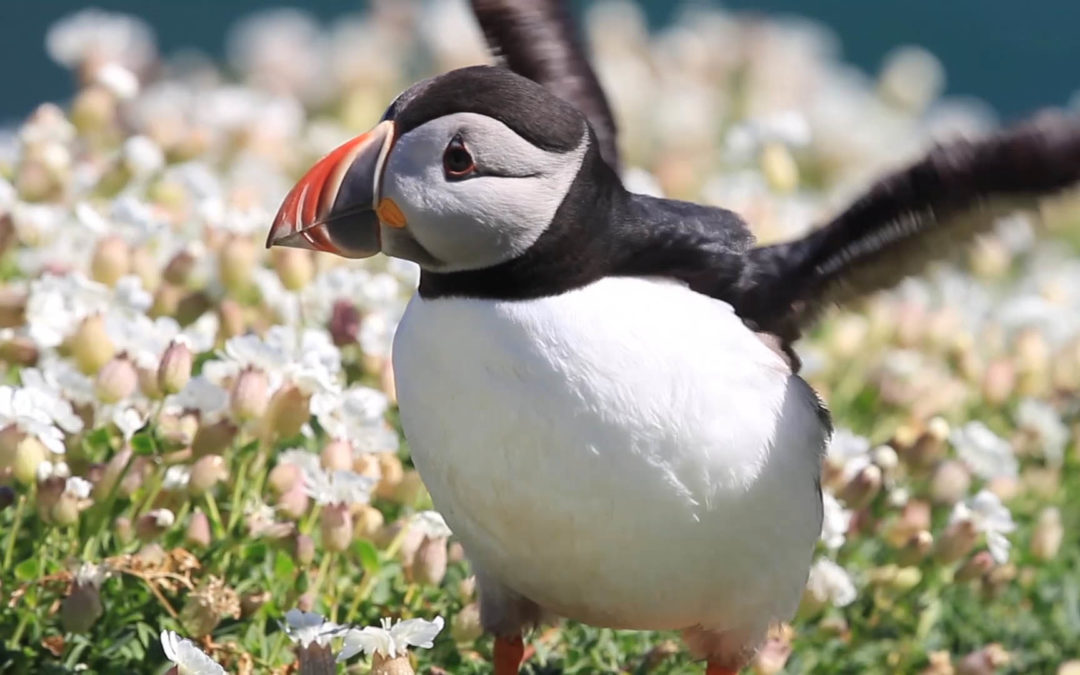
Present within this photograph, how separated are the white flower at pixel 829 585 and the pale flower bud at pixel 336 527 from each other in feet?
3.21

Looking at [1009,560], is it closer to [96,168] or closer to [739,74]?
[96,168]

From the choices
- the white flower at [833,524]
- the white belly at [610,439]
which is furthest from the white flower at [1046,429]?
the white belly at [610,439]

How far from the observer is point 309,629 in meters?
2.74

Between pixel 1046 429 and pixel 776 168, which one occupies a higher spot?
pixel 776 168

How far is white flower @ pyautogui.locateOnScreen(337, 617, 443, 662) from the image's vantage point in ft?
8.73

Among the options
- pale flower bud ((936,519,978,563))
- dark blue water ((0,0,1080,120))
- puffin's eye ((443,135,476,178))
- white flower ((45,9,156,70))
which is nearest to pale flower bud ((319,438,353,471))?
puffin's eye ((443,135,476,178))

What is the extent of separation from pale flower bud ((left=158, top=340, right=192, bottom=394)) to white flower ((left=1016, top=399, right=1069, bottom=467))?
2474 millimetres

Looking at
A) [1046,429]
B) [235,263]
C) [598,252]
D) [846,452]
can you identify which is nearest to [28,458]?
[598,252]

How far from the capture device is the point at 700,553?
2.83 m

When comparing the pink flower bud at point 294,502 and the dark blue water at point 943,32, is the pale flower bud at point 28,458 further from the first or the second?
the dark blue water at point 943,32

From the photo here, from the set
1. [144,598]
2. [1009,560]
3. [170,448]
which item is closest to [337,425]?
[170,448]

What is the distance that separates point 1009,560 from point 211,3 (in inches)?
278

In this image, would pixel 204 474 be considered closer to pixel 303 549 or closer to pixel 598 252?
pixel 303 549

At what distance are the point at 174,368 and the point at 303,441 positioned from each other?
0.74 metres
